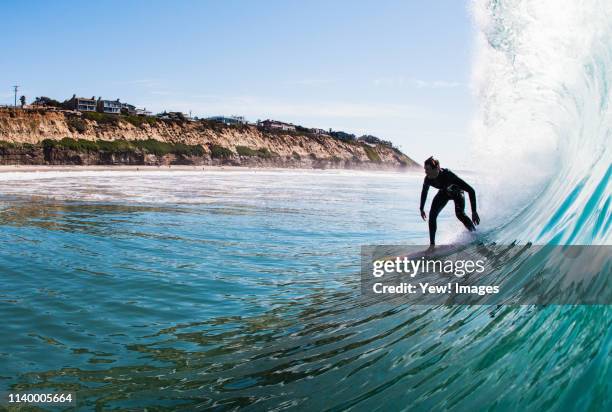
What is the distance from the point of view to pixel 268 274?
341 inches

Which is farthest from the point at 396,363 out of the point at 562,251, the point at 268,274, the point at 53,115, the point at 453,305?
the point at 53,115

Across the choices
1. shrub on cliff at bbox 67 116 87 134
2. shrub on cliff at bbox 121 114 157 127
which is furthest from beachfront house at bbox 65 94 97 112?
shrub on cliff at bbox 67 116 87 134

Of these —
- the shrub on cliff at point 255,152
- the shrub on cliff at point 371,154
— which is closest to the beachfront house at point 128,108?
the shrub on cliff at point 255,152

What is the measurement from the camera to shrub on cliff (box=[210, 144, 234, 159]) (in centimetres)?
9503

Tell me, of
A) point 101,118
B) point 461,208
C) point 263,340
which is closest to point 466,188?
point 461,208

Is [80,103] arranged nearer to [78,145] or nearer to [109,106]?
[109,106]

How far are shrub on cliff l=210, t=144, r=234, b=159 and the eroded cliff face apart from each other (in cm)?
36

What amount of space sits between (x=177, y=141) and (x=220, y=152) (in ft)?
26.7

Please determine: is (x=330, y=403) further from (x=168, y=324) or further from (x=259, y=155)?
(x=259, y=155)

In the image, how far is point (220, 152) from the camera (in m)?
96.4

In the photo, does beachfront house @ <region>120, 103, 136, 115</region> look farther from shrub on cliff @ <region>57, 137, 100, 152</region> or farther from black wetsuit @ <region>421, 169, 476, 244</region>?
black wetsuit @ <region>421, 169, 476, 244</region>

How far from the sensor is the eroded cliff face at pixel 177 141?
227ft

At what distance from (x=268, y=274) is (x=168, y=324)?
2986 mm

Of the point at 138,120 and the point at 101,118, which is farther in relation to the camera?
the point at 138,120
